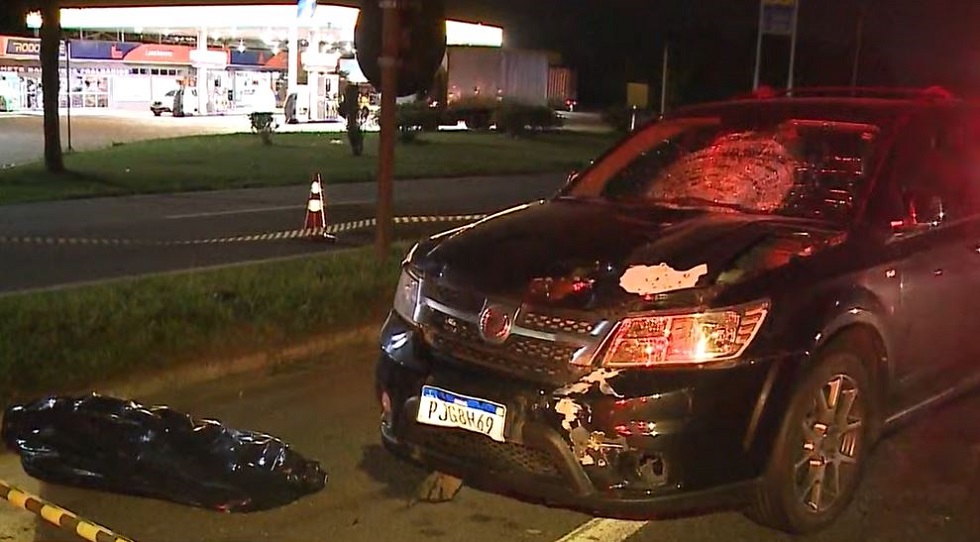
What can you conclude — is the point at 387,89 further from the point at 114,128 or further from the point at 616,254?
the point at 114,128

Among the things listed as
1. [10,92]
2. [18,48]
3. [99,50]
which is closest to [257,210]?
[99,50]

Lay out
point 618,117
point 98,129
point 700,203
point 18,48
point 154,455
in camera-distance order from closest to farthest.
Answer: point 154,455 < point 700,203 < point 98,129 < point 618,117 < point 18,48

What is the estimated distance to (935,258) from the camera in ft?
16.4

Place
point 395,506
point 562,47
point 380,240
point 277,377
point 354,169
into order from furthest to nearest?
1. point 562,47
2. point 354,169
3. point 380,240
4. point 277,377
5. point 395,506

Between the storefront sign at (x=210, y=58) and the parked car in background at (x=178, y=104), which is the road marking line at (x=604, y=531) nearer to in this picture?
the parked car in background at (x=178, y=104)

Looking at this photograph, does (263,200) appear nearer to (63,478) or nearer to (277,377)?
(277,377)

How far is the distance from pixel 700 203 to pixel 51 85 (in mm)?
18434

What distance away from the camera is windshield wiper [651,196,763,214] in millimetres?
5078

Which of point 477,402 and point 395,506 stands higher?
point 477,402

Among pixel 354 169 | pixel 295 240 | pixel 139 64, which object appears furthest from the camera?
pixel 139 64

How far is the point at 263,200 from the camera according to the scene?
18156 millimetres

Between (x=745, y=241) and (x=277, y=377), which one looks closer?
(x=745, y=241)

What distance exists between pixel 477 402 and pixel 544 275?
20.4 inches

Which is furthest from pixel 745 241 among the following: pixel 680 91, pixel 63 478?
pixel 680 91
